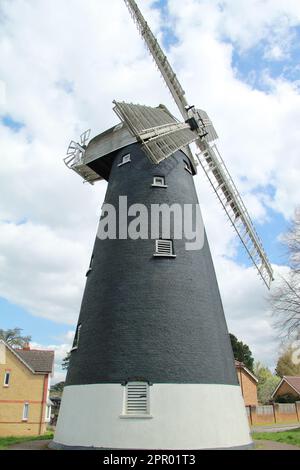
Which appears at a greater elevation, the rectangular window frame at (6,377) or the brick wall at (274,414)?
the rectangular window frame at (6,377)

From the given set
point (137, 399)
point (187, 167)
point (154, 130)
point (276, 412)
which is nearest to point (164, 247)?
point (154, 130)

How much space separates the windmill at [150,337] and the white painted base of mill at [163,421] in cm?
3

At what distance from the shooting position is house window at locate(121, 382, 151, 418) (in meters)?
11.3

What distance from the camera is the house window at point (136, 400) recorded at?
11.3 metres

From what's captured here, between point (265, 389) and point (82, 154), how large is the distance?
5084 centimetres

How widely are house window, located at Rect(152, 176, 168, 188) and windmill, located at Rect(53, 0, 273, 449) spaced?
4cm

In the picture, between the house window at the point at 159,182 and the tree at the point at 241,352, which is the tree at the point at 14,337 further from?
the house window at the point at 159,182

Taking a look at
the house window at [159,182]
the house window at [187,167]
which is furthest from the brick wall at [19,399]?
the house window at [159,182]

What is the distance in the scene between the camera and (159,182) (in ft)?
50.9

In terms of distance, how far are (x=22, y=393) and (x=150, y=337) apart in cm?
2455

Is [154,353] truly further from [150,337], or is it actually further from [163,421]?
[163,421]

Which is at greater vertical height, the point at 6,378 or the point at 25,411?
the point at 6,378
